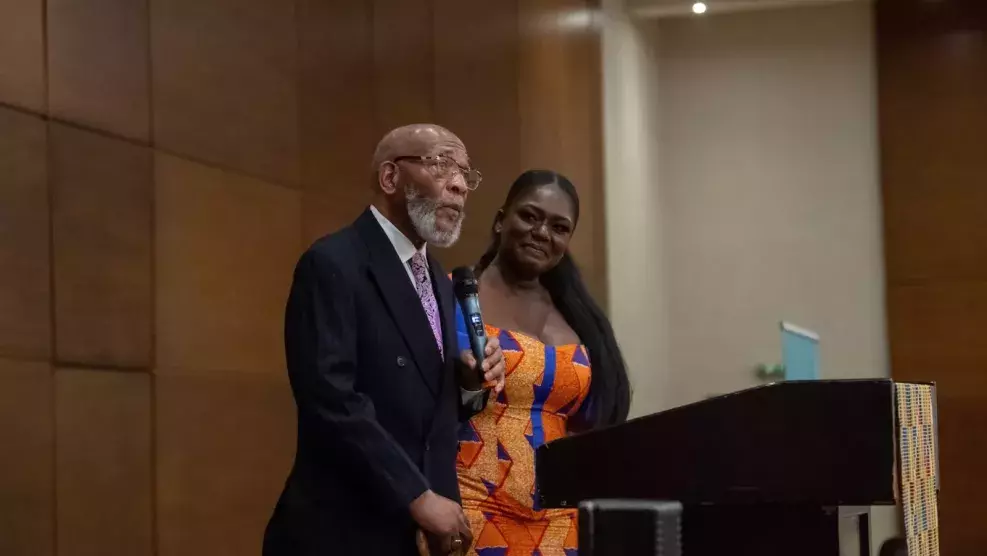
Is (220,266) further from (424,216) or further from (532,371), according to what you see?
(424,216)

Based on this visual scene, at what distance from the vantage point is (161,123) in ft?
9.77

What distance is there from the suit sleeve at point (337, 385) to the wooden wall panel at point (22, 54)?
0.92m

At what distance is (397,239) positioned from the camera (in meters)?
2.14

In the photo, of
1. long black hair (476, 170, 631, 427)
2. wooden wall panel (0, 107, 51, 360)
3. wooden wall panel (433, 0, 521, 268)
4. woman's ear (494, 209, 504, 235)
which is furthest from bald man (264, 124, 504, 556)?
wooden wall panel (433, 0, 521, 268)

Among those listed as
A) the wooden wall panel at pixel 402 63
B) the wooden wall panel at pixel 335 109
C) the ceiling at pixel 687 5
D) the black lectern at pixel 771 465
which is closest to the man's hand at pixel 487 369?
the black lectern at pixel 771 465

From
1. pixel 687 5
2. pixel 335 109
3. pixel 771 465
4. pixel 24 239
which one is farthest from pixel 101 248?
pixel 687 5

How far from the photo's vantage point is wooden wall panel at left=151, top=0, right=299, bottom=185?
3004mm

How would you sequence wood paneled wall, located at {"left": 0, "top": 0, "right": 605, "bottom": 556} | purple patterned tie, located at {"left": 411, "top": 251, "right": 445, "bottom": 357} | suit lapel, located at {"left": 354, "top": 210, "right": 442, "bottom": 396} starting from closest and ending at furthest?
1. suit lapel, located at {"left": 354, "top": 210, "right": 442, "bottom": 396}
2. purple patterned tie, located at {"left": 411, "top": 251, "right": 445, "bottom": 357}
3. wood paneled wall, located at {"left": 0, "top": 0, "right": 605, "bottom": 556}

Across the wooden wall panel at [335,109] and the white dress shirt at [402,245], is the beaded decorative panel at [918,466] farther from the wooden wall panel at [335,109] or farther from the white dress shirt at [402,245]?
the wooden wall panel at [335,109]

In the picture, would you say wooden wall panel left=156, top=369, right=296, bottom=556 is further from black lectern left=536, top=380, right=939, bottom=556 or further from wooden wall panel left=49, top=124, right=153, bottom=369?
black lectern left=536, top=380, right=939, bottom=556

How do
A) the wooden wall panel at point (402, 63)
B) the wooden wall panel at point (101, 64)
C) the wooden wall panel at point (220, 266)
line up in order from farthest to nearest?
the wooden wall panel at point (402, 63)
the wooden wall panel at point (220, 266)
the wooden wall panel at point (101, 64)

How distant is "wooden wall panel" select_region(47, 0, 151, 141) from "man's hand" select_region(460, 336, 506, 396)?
3.82 ft

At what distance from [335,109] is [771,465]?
2.66 m

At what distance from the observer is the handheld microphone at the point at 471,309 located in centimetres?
213
